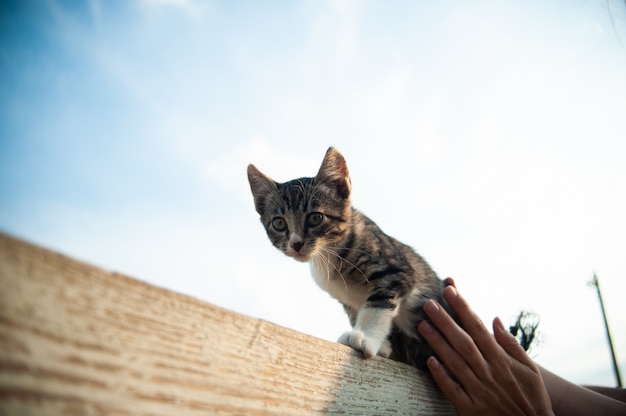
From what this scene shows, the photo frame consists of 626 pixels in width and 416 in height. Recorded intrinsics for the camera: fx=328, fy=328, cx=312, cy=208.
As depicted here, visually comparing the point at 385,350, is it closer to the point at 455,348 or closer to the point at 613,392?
the point at 455,348

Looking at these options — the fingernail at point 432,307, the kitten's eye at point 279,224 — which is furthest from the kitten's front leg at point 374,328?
the kitten's eye at point 279,224

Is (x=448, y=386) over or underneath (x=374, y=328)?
underneath

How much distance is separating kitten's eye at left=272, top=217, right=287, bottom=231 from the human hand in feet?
3.64

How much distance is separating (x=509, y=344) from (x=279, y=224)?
1.55 metres

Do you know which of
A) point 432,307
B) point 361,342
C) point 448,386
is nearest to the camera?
point 361,342

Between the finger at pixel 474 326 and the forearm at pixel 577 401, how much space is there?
0.69m

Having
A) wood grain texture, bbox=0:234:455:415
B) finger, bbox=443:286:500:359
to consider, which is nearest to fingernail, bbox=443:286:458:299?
finger, bbox=443:286:500:359

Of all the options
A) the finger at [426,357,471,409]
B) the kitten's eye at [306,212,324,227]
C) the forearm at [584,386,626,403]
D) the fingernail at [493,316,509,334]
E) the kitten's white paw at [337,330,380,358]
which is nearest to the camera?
the kitten's white paw at [337,330,380,358]

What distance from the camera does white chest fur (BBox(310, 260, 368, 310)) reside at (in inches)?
81.9

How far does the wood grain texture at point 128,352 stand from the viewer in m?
0.42

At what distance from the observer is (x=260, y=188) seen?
2.57m

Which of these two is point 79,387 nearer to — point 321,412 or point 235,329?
point 235,329

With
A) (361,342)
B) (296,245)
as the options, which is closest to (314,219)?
(296,245)

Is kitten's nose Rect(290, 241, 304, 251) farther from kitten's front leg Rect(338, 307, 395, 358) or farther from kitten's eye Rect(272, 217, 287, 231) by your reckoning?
kitten's front leg Rect(338, 307, 395, 358)
